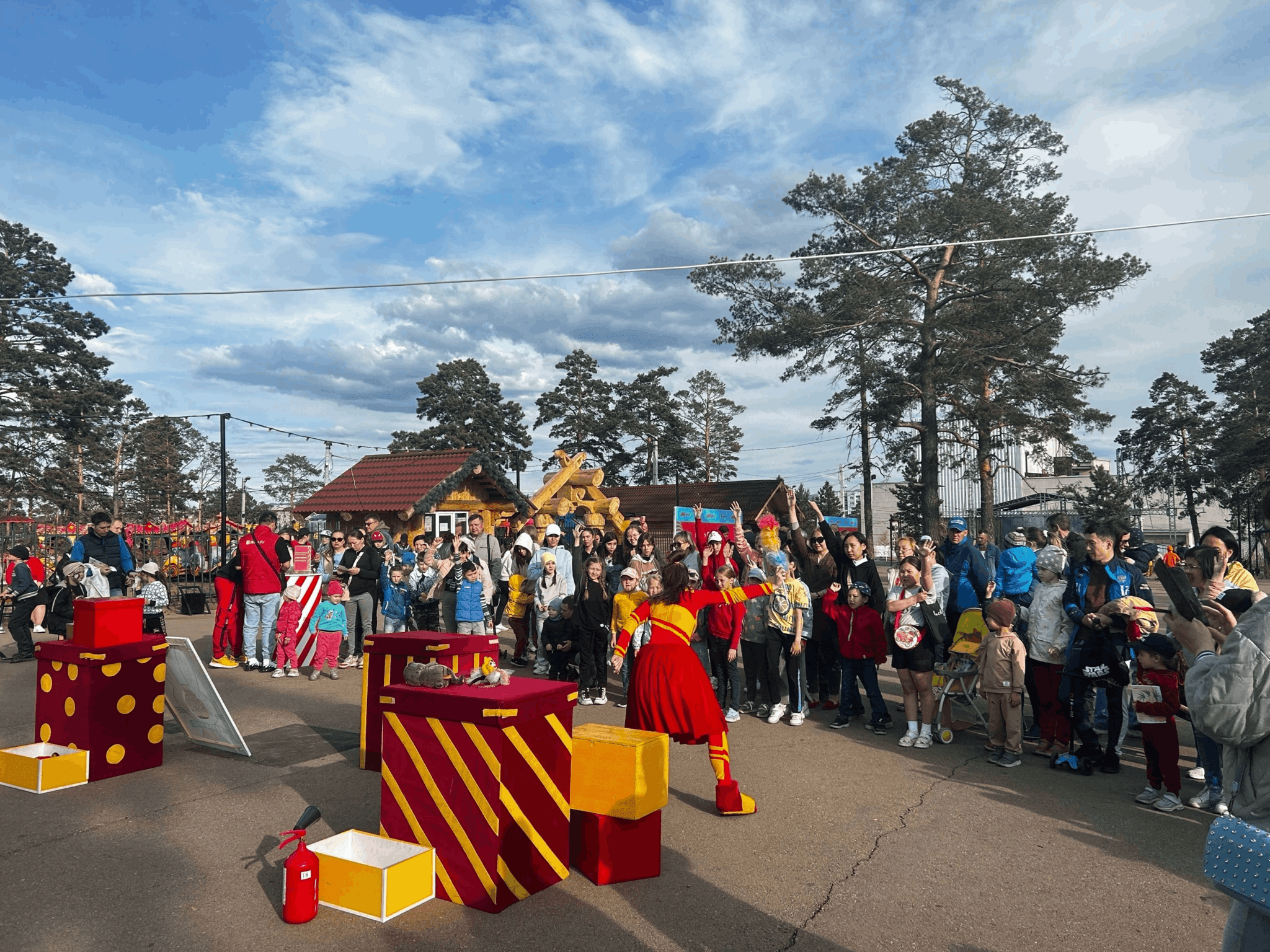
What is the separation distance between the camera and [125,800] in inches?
235

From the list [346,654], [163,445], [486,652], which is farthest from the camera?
[163,445]

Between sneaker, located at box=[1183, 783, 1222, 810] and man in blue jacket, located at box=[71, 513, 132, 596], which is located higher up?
man in blue jacket, located at box=[71, 513, 132, 596]

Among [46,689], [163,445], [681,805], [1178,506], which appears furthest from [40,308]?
[1178,506]

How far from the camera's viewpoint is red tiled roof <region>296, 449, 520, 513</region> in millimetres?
23891

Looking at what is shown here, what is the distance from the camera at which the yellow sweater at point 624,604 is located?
9055 mm

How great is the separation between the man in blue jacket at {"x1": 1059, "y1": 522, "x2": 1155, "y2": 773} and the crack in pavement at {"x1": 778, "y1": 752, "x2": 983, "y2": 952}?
94cm

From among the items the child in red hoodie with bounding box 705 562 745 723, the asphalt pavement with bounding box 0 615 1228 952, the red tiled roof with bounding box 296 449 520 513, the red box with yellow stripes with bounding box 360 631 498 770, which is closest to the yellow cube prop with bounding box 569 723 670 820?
the asphalt pavement with bounding box 0 615 1228 952

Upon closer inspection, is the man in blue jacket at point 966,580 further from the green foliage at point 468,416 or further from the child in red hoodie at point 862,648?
the green foliage at point 468,416

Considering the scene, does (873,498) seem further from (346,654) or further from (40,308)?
(346,654)

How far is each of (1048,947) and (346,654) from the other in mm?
12104

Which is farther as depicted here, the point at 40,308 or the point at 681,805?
the point at 40,308

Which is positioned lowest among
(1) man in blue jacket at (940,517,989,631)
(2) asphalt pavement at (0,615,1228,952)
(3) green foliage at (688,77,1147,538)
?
(2) asphalt pavement at (0,615,1228,952)

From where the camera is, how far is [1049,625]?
7.33 metres

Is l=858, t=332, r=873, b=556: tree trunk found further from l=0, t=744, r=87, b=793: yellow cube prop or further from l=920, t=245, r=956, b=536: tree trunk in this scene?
l=0, t=744, r=87, b=793: yellow cube prop
